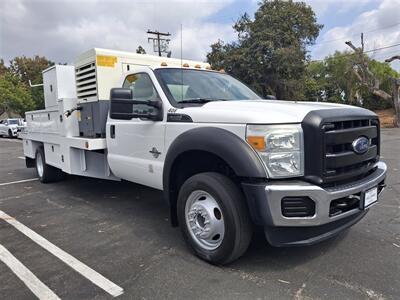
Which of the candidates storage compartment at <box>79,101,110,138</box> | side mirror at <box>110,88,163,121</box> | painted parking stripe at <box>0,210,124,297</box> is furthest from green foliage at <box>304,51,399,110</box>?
painted parking stripe at <box>0,210,124,297</box>

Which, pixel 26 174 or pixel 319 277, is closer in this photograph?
pixel 319 277

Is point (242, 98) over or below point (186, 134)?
over

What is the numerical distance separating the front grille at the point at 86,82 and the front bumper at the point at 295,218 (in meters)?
3.49

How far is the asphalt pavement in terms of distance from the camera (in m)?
2.99

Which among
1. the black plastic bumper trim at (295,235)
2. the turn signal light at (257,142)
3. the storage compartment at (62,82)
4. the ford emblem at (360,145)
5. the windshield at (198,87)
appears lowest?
the black plastic bumper trim at (295,235)

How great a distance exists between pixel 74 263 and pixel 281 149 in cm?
233

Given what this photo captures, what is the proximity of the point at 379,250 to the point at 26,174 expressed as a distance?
8435 millimetres

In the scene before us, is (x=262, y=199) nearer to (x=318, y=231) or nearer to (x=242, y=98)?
(x=318, y=231)

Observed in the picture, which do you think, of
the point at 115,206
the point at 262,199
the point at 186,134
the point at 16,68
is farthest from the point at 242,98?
the point at 16,68

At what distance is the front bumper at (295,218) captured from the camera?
9.51 feet

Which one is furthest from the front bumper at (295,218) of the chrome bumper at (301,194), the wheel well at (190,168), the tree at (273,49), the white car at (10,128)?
the white car at (10,128)

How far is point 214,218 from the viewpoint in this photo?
336cm

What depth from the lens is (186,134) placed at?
3.56 m

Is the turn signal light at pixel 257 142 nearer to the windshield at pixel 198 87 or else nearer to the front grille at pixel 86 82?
the windshield at pixel 198 87
